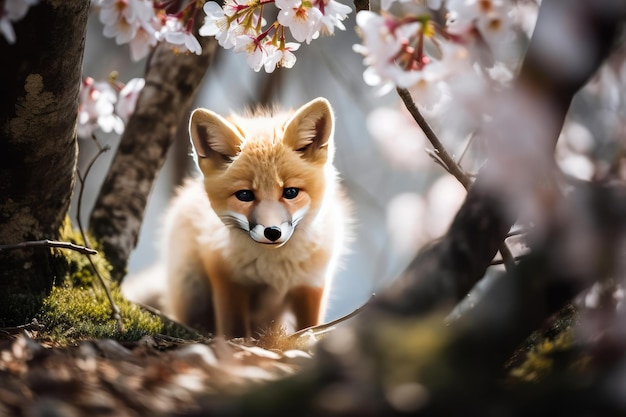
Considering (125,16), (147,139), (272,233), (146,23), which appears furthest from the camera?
(147,139)

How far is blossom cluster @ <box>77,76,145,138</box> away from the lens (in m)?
3.28

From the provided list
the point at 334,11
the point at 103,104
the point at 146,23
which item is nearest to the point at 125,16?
the point at 146,23

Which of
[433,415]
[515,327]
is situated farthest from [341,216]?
[433,415]

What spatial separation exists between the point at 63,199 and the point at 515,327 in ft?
6.01

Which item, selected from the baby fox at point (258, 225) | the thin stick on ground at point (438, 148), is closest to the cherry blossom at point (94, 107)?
the baby fox at point (258, 225)

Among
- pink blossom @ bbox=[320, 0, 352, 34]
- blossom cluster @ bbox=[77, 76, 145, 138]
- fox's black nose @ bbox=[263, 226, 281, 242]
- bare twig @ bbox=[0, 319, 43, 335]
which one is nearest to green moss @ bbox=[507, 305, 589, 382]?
fox's black nose @ bbox=[263, 226, 281, 242]

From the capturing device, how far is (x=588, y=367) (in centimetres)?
133

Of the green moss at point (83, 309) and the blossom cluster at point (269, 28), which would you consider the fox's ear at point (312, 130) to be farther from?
the green moss at point (83, 309)

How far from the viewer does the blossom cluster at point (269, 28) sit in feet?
7.25

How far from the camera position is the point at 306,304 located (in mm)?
3100

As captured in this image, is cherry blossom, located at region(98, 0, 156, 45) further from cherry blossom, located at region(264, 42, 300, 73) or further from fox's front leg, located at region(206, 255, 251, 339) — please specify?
fox's front leg, located at region(206, 255, 251, 339)

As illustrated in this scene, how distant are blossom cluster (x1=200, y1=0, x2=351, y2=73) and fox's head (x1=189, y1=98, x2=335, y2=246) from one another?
0.37 metres

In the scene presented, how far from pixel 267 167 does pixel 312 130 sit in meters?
0.27

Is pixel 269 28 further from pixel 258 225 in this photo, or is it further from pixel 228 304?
pixel 228 304
